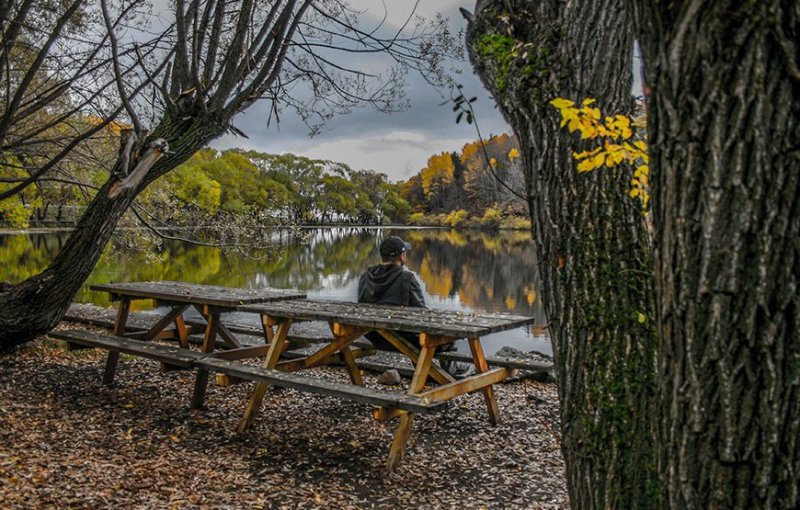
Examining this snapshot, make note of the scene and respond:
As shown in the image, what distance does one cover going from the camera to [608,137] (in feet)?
8.05

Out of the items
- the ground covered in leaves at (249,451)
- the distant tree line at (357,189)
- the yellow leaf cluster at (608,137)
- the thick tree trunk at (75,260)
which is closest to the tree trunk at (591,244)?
the yellow leaf cluster at (608,137)

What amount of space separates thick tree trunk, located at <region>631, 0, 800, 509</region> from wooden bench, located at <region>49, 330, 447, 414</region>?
9.85ft

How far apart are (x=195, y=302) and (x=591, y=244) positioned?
16.1 feet

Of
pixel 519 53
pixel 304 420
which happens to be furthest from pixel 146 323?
pixel 519 53

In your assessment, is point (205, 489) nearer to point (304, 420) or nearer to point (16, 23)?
point (304, 420)

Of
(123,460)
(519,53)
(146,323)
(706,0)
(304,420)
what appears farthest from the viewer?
(146,323)

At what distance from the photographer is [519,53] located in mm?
2480

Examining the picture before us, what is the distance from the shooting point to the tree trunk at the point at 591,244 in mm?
2469

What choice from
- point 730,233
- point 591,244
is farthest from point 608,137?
point 730,233

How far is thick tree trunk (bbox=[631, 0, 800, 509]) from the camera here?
1519 mm

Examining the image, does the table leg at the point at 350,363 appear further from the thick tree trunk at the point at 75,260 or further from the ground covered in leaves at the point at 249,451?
the thick tree trunk at the point at 75,260

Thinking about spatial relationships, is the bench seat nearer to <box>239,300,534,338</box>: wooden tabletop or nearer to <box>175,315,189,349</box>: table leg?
<box>239,300,534,338</box>: wooden tabletop

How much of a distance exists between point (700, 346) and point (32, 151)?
36.7 feet

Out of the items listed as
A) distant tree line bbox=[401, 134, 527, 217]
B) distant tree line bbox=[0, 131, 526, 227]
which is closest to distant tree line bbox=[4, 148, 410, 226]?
distant tree line bbox=[0, 131, 526, 227]
